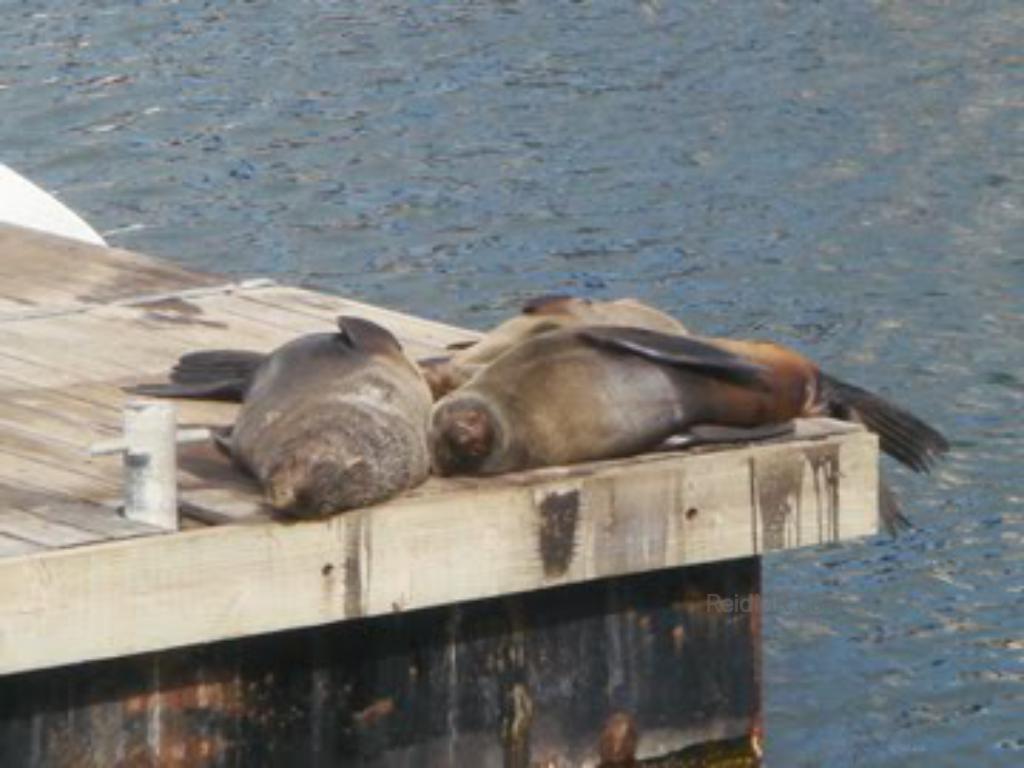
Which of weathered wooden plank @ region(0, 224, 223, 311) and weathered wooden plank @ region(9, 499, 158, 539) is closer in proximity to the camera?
weathered wooden plank @ region(9, 499, 158, 539)

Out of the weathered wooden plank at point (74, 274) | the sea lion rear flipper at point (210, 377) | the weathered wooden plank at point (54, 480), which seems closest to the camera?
the weathered wooden plank at point (54, 480)

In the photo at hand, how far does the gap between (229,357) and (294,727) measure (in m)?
1.23

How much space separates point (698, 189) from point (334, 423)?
374 inches

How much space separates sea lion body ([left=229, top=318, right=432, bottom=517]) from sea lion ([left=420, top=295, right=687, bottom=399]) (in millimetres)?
245

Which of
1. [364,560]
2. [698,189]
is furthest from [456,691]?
[698,189]

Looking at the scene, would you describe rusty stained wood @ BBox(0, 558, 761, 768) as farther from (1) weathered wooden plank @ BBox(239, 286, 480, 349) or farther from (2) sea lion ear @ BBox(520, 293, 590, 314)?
(1) weathered wooden plank @ BBox(239, 286, 480, 349)

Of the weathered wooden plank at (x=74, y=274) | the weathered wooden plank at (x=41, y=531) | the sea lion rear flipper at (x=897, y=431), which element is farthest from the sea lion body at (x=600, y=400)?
the weathered wooden plank at (x=74, y=274)

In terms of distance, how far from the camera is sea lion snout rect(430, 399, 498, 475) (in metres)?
6.71

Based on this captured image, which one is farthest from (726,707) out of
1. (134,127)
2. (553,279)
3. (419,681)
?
(134,127)

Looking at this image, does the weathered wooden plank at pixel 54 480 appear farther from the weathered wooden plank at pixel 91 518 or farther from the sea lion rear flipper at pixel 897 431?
the sea lion rear flipper at pixel 897 431

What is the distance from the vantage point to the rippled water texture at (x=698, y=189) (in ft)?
32.7

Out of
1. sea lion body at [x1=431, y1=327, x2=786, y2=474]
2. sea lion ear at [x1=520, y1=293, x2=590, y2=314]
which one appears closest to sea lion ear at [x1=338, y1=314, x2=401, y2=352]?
sea lion body at [x1=431, y1=327, x2=786, y2=474]

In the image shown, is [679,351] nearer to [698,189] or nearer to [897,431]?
[897,431]

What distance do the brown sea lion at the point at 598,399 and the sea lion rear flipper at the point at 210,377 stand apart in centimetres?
69
